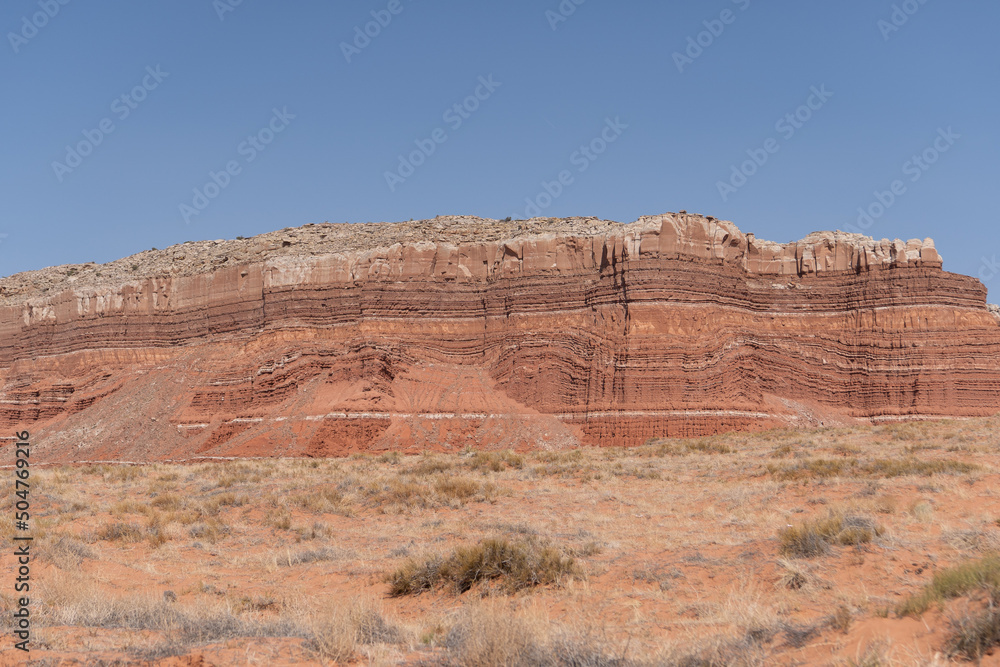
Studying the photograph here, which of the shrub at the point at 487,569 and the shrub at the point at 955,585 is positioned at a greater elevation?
the shrub at the point at 955,585

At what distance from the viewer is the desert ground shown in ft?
20.5

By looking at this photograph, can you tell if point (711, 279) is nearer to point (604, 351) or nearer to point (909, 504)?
point (604, 351)

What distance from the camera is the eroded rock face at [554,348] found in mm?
37438

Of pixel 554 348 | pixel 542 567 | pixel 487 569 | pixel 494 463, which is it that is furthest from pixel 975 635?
pixel 554 348

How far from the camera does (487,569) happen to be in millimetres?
10383

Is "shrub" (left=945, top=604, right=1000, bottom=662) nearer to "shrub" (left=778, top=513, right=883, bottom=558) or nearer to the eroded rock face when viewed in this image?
"shrub" (left=778, top=513, right=883, bottom=558)

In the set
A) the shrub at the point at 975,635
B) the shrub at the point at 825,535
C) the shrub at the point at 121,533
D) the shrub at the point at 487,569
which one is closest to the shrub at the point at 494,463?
the shrub at the point at 121,533

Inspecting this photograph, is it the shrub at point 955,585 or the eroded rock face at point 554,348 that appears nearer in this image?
the shrub at point 955,585

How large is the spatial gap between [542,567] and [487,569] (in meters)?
0.77

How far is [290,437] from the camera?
37688 millimetres

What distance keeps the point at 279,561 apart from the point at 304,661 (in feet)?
22.4

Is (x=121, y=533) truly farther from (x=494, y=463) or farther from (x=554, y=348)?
(x=554, y=348)

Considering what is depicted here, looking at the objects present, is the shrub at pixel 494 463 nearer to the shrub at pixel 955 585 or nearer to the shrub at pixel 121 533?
the shrub at pixel 121 533

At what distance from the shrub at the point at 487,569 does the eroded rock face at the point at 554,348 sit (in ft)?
85.2
